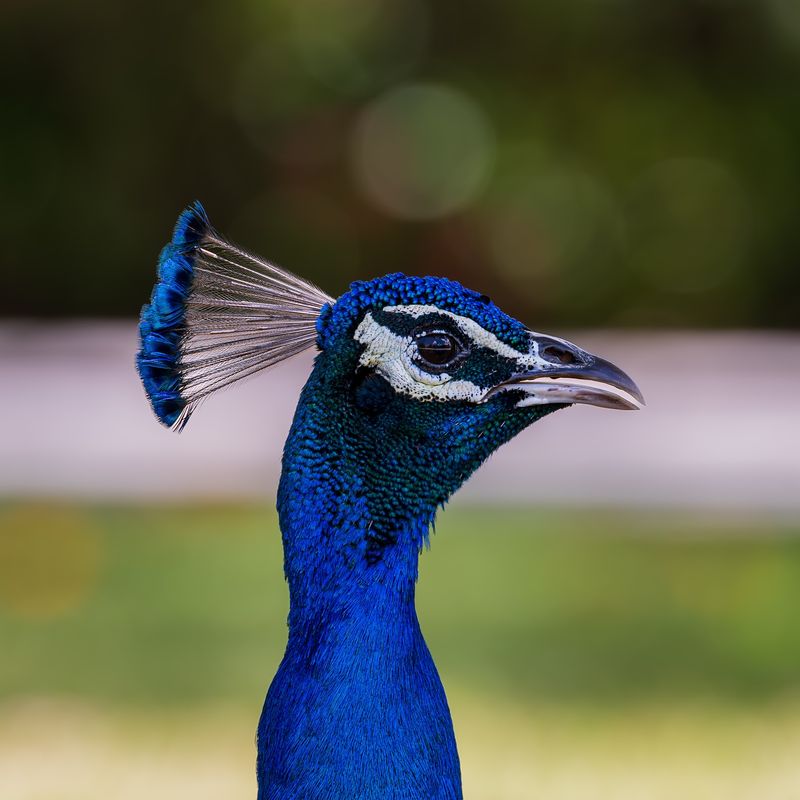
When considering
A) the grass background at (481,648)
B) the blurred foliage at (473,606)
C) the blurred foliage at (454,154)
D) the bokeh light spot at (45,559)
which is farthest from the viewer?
the blurred foliage at (454,154)

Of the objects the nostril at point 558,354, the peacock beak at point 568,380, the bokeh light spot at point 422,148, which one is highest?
the bokeh light spot at point 422,148

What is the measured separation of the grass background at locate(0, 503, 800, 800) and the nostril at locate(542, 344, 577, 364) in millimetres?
1856

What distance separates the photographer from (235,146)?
9.01 m

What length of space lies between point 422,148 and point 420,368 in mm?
7484

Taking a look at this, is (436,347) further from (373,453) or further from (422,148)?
(422,148)

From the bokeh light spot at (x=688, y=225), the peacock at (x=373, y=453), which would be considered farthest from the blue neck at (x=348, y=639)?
the bokeh light spot at (x=688, y=225)

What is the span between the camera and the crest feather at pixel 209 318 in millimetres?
1452

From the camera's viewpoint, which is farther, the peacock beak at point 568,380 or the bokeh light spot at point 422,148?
the bokeh light spot at point 422,148

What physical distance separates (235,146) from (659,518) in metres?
4.62

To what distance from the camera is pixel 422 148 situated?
8758 mm

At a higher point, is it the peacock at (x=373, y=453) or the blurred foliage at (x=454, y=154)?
the blurred foliage at (x=454, y=154)

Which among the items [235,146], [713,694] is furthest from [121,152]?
[713,694]

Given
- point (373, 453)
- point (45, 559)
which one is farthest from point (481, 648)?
point (373, 453)

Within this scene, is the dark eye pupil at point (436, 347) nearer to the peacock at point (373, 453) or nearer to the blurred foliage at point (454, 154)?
the peacock at point (373, 453)
